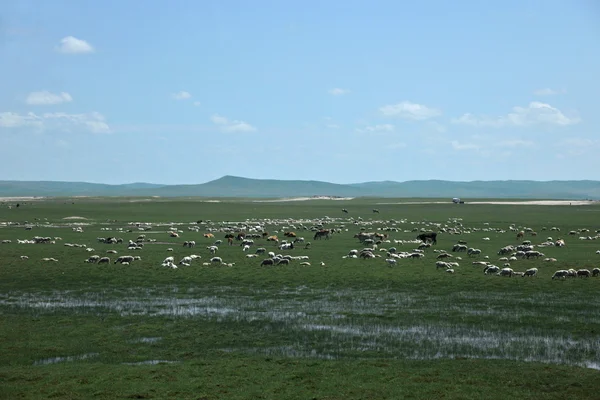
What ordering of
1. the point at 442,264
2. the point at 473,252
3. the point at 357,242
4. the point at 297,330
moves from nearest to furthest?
1. the point at 297,330
2. the point at 442,264
3. the point at 473,252
4. the point at 357,242

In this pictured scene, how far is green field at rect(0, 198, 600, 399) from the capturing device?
1405 centimetres

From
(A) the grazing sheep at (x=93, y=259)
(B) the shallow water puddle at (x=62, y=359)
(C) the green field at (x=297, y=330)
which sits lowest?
(B) the shallow water puddle at (x=62, y=359)

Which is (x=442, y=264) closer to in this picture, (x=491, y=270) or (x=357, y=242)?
(x=491, y=270)

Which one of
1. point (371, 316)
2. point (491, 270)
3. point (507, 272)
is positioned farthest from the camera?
point (491, 270)

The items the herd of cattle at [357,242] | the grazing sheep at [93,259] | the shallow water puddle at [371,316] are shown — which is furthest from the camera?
the grazing sheep at [93,259]

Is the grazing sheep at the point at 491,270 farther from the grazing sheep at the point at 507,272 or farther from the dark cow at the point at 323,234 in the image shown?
the dark cow at the point at 323,234

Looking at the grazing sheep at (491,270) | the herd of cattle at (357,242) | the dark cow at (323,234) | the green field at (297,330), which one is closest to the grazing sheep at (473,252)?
the herd of cattle at (357,242)


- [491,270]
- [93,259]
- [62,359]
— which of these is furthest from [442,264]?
[62,359]

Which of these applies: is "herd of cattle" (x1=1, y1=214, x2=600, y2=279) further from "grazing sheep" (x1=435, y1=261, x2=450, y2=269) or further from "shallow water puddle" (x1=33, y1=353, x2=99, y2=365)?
"shallow water puddle" (x1=33, y1=353, x2=99, y2=365)

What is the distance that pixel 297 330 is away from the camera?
1939 cm

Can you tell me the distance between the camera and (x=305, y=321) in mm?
20578

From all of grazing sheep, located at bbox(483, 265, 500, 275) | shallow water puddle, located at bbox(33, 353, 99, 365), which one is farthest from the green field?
grazing sheep, located at bbox(483, 265, 500, 275)

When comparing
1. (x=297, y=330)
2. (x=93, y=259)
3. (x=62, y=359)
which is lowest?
(x=62, y=359)

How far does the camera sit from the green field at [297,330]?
14047mm
